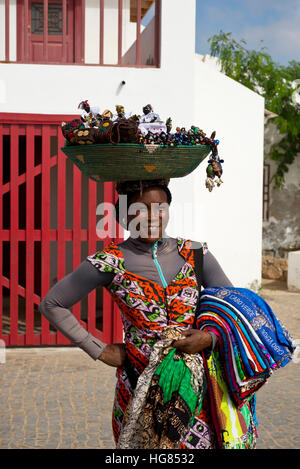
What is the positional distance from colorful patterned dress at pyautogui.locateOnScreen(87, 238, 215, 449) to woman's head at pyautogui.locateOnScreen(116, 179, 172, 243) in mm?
144

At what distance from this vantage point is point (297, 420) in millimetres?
4875

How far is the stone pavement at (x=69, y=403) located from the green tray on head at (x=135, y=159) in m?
2.59

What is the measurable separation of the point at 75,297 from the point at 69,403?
312cm

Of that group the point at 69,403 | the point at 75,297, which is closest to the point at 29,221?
the point at 69,403

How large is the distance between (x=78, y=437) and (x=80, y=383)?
148 centimetres

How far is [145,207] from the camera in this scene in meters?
2.43

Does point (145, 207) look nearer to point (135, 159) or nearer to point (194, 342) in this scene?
point (135, 159)

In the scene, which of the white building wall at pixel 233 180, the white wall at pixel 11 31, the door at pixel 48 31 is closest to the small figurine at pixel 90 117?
the white building wall at pixel 233 180

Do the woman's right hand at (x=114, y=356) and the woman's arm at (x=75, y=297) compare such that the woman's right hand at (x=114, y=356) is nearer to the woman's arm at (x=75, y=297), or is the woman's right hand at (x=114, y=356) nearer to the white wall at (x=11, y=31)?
the woman's arm at (x=75, y=297)

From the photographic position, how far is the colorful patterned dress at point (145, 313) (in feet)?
7.75

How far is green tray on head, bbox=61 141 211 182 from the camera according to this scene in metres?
2.35

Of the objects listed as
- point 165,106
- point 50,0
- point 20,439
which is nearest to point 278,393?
point 20,439

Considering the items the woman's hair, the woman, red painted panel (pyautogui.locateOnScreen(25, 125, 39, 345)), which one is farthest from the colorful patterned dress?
red painted panel (pyautogui.locateOnScreen(25, 125, 39, 345))

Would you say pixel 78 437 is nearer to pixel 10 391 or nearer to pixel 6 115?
pixel 10 391
